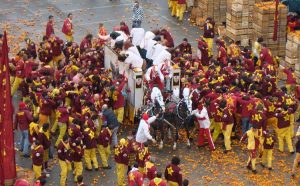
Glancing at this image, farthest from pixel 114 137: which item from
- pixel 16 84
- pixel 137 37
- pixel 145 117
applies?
pixel 16 84

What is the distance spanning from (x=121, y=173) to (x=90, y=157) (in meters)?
1.48

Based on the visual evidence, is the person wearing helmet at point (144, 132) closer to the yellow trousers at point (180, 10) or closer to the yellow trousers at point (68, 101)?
the yellow trousers at point (68, 101)

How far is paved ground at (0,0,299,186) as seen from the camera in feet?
73.3

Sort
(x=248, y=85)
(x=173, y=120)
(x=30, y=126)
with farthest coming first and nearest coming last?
(x=248, y=85) → (x=173, y=120) → (x=30, y=126)

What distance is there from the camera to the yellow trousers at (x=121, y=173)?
2130 cm

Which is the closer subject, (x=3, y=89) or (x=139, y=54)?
(x=3, y=89)

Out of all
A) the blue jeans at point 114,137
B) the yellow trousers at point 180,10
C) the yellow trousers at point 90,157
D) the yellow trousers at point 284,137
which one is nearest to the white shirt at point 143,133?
the blue jeans at point 114,137

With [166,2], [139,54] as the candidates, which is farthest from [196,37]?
[139,54]

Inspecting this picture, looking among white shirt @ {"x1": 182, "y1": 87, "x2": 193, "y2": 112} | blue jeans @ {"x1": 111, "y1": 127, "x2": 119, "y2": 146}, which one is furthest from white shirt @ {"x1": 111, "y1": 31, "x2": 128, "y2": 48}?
blue jeans @ {"x1": 111, "y1": 127, "x2": 119, "y2": 146}

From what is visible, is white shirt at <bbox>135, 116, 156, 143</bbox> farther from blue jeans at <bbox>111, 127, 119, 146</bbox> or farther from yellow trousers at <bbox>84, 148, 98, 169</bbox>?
yellow trousers at <bbox>84, 148, 98, 169</bbox>

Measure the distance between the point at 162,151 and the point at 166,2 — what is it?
15.0 metres

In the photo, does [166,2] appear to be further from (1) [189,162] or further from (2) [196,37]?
(1) [189,162]

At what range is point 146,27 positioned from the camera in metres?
34.3

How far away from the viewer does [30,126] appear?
22047mm
